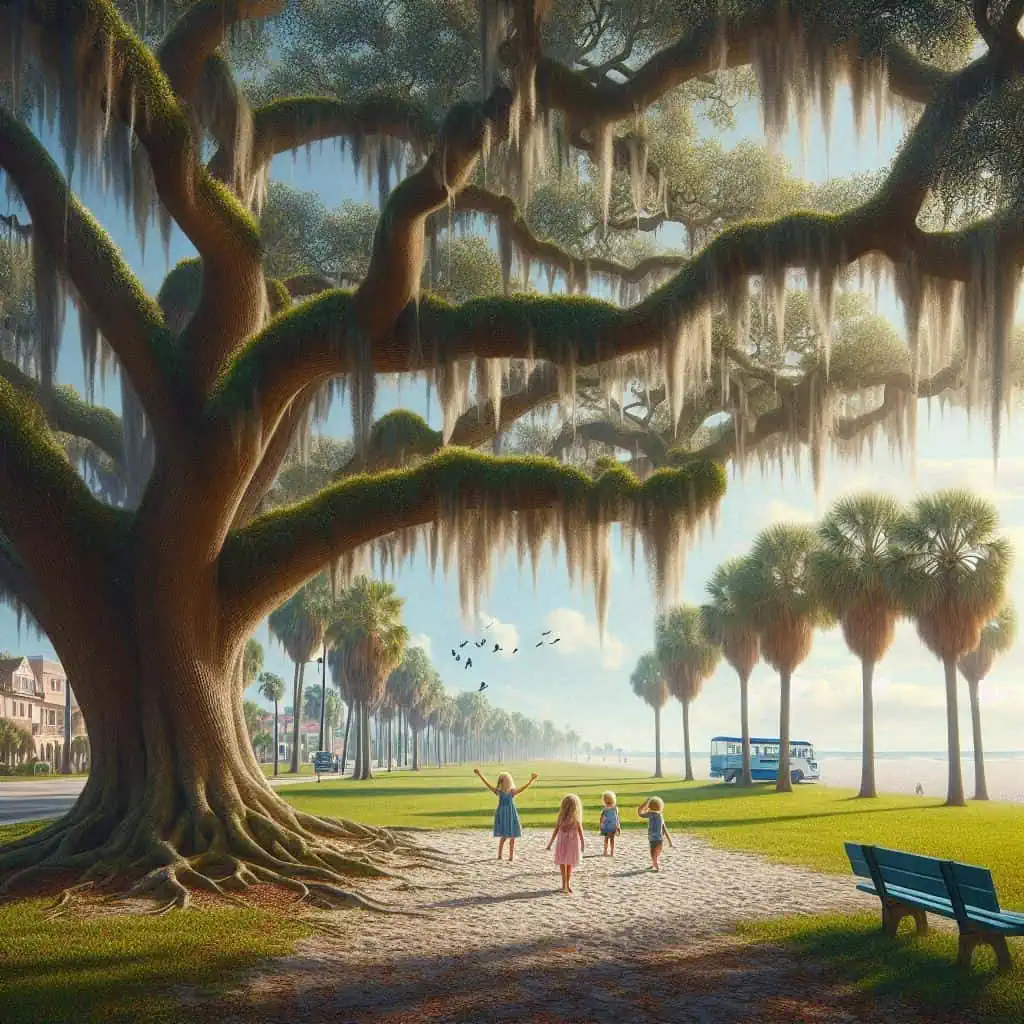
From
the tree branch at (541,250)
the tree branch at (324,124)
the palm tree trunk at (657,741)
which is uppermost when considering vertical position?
the tree branch at (324,124)

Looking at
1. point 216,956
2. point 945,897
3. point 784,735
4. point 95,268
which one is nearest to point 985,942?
point 945,897

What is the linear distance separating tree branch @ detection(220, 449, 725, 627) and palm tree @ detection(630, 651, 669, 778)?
244ft

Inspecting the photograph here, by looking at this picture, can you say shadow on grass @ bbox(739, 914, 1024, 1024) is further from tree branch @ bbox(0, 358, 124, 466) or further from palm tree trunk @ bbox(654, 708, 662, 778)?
palm tree trunk @ bbox(654, 708, 662, 778)

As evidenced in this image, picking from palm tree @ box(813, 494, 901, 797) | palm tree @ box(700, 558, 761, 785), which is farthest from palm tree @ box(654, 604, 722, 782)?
palm tree @ box(813, 494, 901, 797)

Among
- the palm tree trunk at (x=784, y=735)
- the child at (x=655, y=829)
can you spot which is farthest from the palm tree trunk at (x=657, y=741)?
the child at (x=655, y=829)

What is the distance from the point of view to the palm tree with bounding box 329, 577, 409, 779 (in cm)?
5334

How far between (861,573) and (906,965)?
104ft

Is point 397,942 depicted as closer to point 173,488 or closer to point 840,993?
point 840,993

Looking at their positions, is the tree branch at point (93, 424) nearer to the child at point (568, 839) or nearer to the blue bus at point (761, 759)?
the child at point (568, 839)

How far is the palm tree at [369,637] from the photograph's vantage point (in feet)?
175

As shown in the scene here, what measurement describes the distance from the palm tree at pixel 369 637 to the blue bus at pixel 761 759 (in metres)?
19.0

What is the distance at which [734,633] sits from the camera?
50.9m

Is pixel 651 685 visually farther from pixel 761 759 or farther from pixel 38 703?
pixel 38 703

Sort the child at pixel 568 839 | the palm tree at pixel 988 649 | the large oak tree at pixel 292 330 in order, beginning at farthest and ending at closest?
the palm tree at pixel 988 649
the child at pixel 568 839
the large oak tree at pixel 292 330
